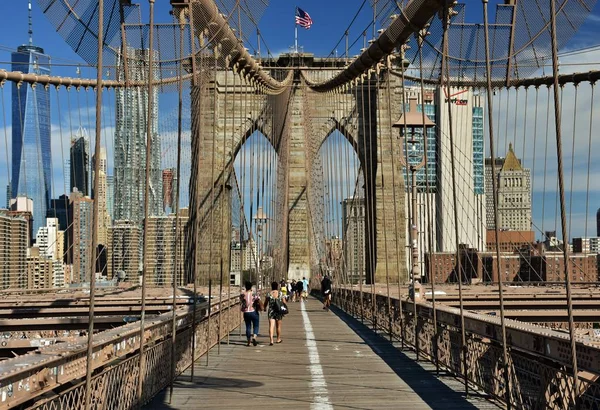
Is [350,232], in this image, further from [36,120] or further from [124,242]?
[36,120]

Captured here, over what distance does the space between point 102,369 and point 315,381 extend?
3009 millimetres

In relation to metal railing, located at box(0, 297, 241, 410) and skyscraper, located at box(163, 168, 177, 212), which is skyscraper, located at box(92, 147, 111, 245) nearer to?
skyscraper, located at box(163, 168, 177, 212)

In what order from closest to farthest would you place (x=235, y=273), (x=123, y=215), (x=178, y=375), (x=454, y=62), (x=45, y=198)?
(x=178, y=375) → (x=454, y=62) → (x=123, y=215) → (x=45, y=198) → (x=235, y=273)

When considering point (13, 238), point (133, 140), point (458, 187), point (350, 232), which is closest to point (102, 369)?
point (133, 140)

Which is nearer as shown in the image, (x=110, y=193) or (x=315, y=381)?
(x=315, y=381)

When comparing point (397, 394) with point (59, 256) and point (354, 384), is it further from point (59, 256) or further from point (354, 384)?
point (59, 256)

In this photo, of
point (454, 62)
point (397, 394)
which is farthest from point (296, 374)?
point (454, 62)

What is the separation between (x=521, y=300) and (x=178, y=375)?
1178cm

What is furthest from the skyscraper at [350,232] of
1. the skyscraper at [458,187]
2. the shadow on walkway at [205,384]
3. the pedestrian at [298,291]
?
the shadow on walkway at [205,384]

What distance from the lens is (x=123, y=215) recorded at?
29.9 m

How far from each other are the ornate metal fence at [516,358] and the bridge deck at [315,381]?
10.1 inches

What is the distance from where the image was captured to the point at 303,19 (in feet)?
129

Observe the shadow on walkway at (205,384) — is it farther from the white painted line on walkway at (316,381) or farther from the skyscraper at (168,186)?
the skyscraper at (168,186)

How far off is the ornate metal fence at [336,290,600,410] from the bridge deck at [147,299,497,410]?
0.84 feet
